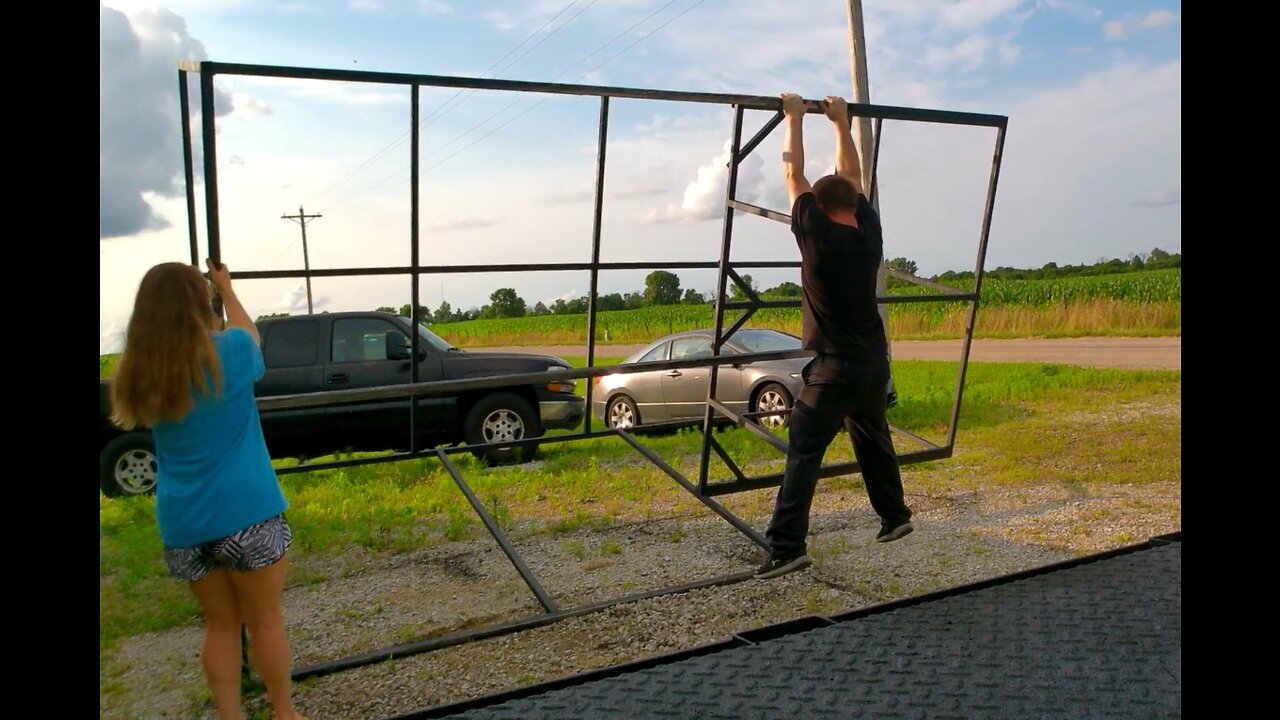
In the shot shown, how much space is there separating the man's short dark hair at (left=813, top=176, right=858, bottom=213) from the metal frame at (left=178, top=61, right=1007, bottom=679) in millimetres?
708

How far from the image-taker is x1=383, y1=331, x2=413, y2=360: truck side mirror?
8172 millimetres

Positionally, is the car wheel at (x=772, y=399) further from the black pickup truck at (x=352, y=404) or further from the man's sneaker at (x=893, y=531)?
the man's sneaker at (x=893, y=531)

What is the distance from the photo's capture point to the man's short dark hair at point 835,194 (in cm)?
479

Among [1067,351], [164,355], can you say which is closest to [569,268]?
[164,355]

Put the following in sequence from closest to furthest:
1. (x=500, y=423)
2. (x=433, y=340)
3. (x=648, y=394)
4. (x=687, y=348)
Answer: (x=433, y=340) → (x=500, y=423) → (x=687, y=348) → (x=648, y=394)

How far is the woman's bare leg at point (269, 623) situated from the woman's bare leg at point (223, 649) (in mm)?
45

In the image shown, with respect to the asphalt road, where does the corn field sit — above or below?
above

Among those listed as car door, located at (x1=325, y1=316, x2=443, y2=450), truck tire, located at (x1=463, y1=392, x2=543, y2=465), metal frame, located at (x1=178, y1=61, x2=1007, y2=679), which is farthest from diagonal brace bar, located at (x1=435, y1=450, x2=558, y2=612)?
car door, located at (x1=325, y1=316, x2=443, y2=450)

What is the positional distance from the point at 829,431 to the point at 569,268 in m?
1.90

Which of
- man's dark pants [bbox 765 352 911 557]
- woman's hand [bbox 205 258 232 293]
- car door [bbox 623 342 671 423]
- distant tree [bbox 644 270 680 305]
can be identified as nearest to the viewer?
woman's hand [bbox 205 258 232 293]

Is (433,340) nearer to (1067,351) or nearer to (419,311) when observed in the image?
(419,311)

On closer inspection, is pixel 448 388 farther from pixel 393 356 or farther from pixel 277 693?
pixel 393 356

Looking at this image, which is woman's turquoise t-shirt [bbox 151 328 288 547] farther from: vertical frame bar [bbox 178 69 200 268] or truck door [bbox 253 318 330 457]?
truck door [bbox 253 318 330 457]

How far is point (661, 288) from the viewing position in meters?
6.32
